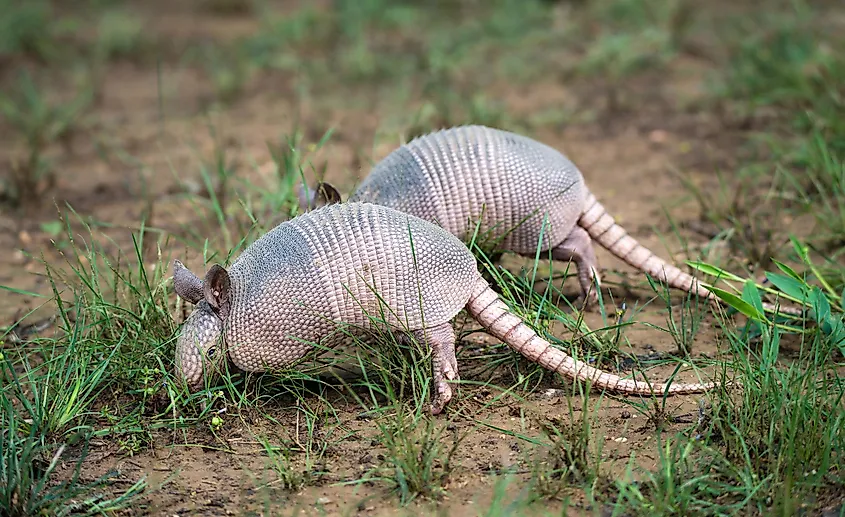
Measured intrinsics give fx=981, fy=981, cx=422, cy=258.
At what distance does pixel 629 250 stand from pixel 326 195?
1546 mm

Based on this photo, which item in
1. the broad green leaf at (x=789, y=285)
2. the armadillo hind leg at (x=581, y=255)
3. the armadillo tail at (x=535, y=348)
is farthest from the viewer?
the armadillo hind leg at (x=581, y=255)

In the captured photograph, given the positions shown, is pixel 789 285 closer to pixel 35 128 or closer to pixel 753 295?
pixel 753 295

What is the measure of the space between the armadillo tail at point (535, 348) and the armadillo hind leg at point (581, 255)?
100cm

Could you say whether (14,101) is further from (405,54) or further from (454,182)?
(454,182)

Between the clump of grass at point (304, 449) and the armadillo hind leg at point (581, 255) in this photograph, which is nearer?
the clump of grass at point (304, 449)

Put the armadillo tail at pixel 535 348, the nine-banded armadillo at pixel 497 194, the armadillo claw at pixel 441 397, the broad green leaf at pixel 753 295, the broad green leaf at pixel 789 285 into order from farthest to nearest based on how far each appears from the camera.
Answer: the nine-banded armadillo at pixel 497 194
the broad green leaf at pixel 789 285
the broad green leaf at pixel 753 295
the armadillo claw at pixel 441 397
the armadillo tail at pixel 535 348

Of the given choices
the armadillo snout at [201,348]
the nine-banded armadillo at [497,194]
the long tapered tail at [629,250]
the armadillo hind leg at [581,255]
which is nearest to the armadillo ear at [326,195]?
the nine-banded armadillo at [497,194]

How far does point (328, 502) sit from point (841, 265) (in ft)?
10.1

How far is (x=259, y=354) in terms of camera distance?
407 centimetres

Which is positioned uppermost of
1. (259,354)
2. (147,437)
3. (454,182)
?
(454,182)

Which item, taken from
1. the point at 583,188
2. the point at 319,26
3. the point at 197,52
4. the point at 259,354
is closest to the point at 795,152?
the point at 583,188

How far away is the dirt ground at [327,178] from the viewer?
143 inches

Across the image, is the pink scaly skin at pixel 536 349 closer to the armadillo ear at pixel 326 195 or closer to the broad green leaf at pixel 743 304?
the broad green leaf at pixel 743 304

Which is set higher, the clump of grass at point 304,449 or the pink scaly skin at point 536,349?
the pink scaly skin at point 536,349
